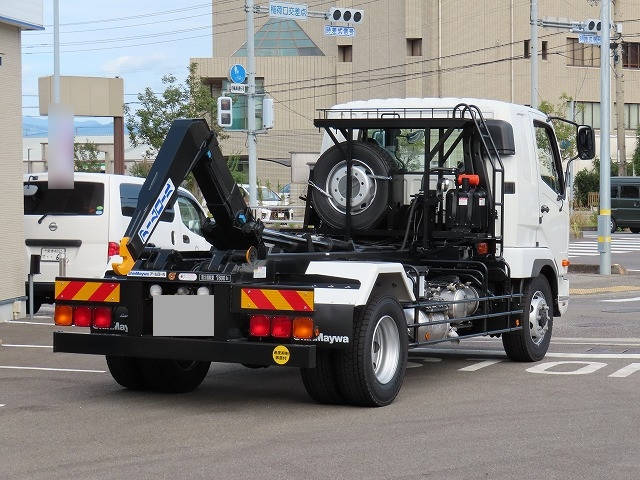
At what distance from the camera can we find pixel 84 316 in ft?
30.1

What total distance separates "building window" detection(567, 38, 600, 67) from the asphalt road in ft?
200

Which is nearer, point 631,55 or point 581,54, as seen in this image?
point 581,54

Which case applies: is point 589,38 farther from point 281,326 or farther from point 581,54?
point 581,54

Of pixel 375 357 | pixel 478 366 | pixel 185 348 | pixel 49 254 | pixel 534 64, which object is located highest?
pixel 534 64

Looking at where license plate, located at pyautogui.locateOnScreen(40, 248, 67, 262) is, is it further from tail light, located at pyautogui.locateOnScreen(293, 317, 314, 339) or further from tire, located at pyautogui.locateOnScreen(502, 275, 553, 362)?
tail light, located at pyautogui.locateOnScreen(293, 317, 314, 339)

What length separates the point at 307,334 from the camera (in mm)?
8414

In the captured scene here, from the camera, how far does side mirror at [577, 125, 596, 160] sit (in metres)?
12.6

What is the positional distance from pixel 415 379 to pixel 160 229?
597 cm

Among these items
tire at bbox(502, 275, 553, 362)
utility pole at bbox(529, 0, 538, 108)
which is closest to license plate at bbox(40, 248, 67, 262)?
tire at bbox(502, 275, 553, 362)

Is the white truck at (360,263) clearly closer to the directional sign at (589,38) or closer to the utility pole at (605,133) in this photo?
the utility pole at (605,133)

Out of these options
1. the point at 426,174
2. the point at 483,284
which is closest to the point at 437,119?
the point at 426,174

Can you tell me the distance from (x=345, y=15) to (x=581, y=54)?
45.6 metres

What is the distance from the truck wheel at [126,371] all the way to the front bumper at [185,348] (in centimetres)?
66

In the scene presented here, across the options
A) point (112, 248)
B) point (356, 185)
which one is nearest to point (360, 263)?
point (356, 185)
